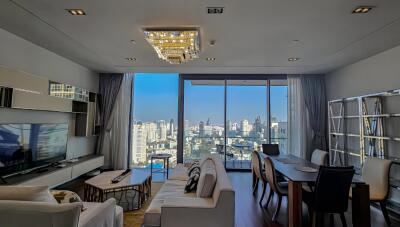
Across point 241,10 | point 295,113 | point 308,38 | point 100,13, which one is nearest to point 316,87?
point 295,113

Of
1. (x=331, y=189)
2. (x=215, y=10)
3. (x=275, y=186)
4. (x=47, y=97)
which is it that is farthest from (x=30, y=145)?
(x=331, y=189)

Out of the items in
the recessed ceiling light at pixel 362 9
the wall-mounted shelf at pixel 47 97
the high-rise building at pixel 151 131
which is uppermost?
the recessed ceiling light at pixel 362 9

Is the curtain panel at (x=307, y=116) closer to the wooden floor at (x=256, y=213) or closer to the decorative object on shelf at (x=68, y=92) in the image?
the wooden floor at (x=256, y=213)

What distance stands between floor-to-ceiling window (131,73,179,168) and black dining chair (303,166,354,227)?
4.15 meters

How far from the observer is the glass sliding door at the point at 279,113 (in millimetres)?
6090

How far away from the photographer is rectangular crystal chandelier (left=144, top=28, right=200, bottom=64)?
299cm

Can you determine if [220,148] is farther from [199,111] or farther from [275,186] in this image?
[275,186]

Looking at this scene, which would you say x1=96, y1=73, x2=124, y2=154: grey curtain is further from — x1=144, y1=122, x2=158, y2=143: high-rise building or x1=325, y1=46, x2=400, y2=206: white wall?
x1=325, y1=46, x2=400, y2=206: white wall

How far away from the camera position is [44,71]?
13.3ft

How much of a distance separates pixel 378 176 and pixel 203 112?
4.13m

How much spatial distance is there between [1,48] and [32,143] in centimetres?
153

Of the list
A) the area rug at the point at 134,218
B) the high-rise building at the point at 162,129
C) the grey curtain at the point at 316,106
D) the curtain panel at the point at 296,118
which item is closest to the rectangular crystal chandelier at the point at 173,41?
the area rug at the point at 134,218

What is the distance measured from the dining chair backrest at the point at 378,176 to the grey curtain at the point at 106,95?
5747 millimetres

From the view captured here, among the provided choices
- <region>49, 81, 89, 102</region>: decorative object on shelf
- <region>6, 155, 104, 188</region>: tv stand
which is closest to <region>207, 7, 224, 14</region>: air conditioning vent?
<region>49, 81, 89, 102</region>: decorative object on shelf
